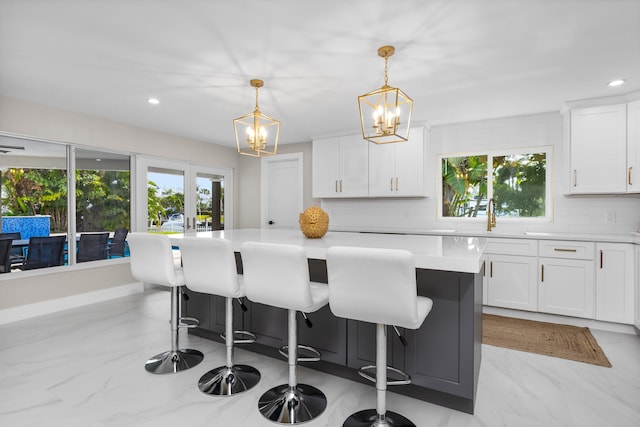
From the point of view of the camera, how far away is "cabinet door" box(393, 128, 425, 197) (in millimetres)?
4414

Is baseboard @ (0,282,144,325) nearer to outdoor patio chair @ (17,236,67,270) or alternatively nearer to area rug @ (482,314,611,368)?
outdoor patio chair @ (17,236,67,270)

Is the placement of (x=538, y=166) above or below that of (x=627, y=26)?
below

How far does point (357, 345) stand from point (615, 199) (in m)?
3.58

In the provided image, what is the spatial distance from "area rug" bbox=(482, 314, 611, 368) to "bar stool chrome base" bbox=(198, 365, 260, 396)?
2.16 meters

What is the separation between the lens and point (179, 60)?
8.65ft

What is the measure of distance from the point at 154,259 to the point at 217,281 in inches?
22.9

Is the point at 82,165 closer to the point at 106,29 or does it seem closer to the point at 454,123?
the point at 106,29

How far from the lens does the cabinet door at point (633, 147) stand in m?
3.23

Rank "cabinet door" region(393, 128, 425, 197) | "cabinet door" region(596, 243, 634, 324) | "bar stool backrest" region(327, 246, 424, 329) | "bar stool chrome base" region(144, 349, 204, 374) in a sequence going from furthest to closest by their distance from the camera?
"cabinet door" region(393, 128, 425, 197) → "cabinet door" region(596, 243, 634, 324) → "bar stool chrome base" region(144, 349, 204, 374) → "bar stool backrest" region(327, 246, 424, 329)

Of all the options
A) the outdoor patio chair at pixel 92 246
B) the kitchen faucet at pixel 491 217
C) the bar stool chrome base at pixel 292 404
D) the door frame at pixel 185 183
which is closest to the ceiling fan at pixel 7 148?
the outdoor patio chair at pixel 92 246

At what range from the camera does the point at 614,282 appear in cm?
325

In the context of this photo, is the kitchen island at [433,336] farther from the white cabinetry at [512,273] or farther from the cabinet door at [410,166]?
the cabinet door at [410,166]

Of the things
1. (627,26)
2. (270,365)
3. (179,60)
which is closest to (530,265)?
(627,26)

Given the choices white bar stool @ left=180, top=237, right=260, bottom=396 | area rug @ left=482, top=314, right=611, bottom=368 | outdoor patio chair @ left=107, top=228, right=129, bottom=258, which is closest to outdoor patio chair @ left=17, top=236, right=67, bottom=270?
outdoor patio chair @ left=107, top=228, right=129, bottom=258
